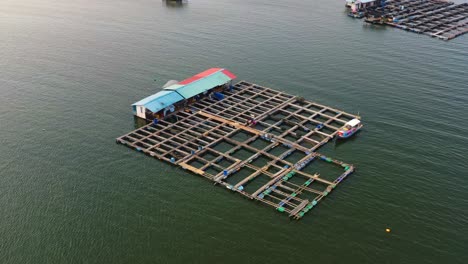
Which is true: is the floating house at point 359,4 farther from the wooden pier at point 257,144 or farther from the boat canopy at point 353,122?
the boat canopy at point 353,122

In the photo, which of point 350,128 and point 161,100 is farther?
point 161,100

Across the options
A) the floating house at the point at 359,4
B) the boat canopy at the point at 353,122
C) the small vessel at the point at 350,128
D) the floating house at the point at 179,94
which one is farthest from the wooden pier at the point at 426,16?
the floating house at the point at 179,94

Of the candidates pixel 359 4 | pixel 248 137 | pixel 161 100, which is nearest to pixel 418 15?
pixel 359 4

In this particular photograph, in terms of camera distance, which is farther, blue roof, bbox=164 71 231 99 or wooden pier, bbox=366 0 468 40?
wooden pier, bbox=366 0 468 40

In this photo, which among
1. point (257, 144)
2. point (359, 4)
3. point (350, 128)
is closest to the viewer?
point (257, 144)

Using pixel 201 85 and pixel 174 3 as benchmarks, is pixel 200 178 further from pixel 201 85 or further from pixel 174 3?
pixel 174 3

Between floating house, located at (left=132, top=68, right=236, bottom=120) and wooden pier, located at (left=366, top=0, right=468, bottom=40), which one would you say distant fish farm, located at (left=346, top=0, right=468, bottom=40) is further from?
floating house, located at (left=132, top=68, right=236, bottom=120)

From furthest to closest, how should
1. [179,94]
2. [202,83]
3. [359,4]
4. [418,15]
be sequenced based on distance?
[359,4]
[418,15]
[202,83]
[179,94]

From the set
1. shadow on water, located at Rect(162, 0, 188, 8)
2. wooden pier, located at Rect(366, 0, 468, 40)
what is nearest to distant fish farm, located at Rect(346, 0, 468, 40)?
wooden pier, located at Rect(366, 0, 468, 40)

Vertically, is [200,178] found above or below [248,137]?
below
